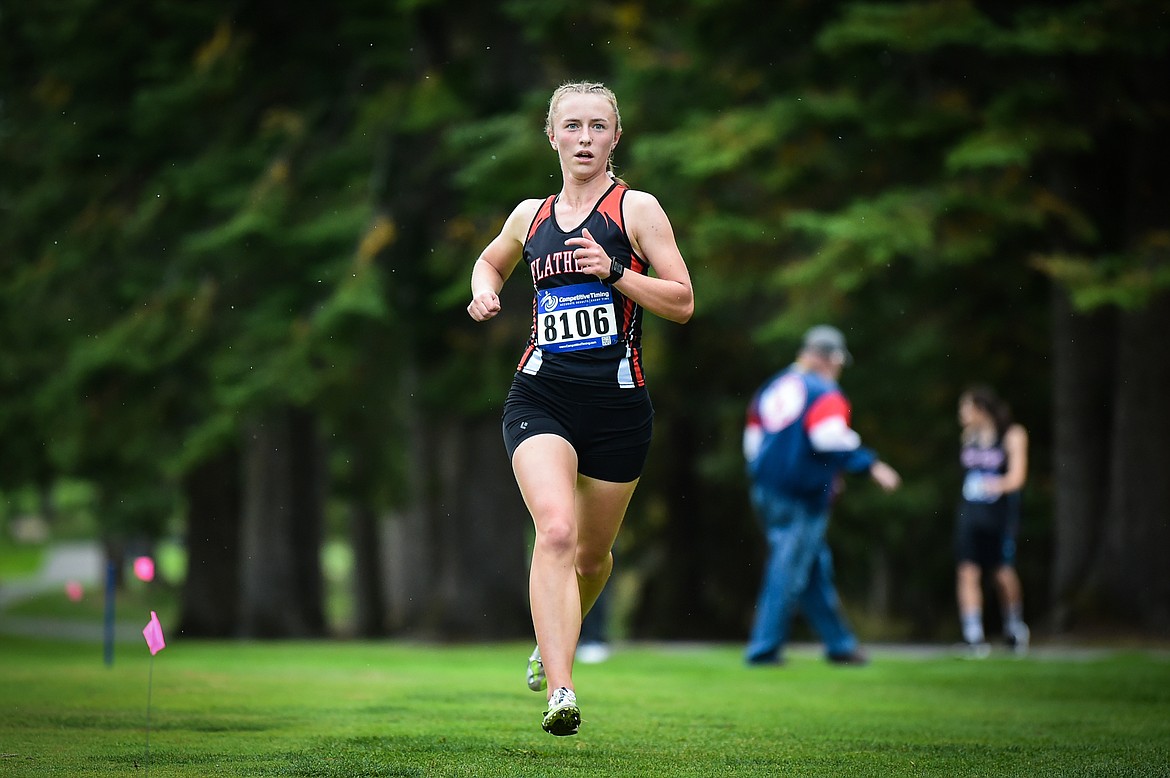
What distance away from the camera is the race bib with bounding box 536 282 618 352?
630cm

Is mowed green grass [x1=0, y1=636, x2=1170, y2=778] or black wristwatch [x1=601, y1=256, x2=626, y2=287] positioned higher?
black wristwatch [x1=601, y1=256, x2=626, y2=287]

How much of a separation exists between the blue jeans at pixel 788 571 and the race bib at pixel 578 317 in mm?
5446

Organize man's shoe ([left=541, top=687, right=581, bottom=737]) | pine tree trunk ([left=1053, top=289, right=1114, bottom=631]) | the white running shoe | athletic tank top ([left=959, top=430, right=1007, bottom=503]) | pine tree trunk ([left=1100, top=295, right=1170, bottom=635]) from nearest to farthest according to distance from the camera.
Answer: man's shoe ([left=541, top=687, right=581, bottom=737]) < the white running shoe < athletic tank top ([left=959, top=430, right=1007, bottom=503]) < pine tree trunk ([left=1100, top=295, right=1170, bottom=635]) < pine tree trunk ([left=1053, top=289, right=1114, bottom=631])

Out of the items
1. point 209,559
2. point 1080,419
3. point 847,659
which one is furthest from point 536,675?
point 209,559

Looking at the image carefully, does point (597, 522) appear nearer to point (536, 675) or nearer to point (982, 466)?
point (536, 675)

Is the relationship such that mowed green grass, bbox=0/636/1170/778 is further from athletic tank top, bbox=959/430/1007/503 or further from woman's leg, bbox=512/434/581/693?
athletic tank top, bbox=959/430/1007/503

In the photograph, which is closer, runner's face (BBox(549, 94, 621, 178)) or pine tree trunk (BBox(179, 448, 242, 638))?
runner's face (BBox(549, 94, 621, 178))

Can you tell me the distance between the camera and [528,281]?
20.2 meters

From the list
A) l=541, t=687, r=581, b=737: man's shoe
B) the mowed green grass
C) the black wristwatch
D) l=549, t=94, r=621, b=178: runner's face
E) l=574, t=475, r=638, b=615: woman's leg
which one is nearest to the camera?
l=541, t=687, r=581, b=737: man's shoe

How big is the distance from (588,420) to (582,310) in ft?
1.38

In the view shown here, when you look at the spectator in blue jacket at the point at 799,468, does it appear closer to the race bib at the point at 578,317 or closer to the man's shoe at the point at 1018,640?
the man's shoe at the point at 1018,640

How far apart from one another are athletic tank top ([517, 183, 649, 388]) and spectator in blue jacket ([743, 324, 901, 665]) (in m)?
5.03

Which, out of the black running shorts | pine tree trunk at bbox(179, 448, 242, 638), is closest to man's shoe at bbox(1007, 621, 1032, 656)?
the black running shorts

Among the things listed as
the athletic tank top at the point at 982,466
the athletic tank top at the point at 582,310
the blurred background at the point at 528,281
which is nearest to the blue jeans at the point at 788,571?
the athletic tank top at the point at 982,466
